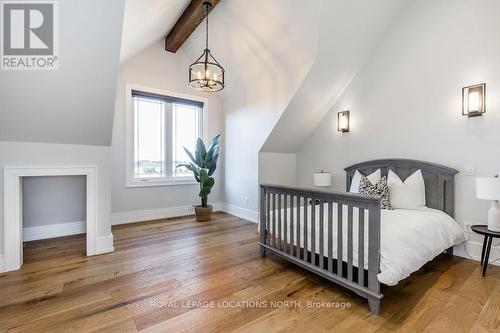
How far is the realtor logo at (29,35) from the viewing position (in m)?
1.87

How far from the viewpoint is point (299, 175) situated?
15.5 ft

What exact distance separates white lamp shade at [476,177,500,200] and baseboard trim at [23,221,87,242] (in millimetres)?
4995

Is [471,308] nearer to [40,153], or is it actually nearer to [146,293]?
[146,293]

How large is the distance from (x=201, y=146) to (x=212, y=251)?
2184 mm

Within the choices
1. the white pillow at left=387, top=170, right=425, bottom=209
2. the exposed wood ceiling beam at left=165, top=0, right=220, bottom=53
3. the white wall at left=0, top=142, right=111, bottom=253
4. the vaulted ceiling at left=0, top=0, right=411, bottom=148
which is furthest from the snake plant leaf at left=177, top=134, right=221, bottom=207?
the white pillow at left=387, top=170, right=425, bottom=209

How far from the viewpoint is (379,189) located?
302 centimetres

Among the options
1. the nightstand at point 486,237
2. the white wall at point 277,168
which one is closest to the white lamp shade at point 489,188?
the nightstand at point 486,237

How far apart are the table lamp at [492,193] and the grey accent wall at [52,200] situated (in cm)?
493

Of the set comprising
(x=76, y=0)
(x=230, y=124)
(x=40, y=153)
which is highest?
(x=76, y=0)

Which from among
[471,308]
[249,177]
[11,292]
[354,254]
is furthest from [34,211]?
[471,308]

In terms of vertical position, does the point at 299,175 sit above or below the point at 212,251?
above

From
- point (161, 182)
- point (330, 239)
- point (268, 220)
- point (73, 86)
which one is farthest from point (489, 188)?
point (161, 182)

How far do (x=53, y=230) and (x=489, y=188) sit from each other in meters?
5.26

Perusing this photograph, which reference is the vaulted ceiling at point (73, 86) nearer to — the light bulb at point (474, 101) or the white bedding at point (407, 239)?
the white bedding at point (407, 239)
